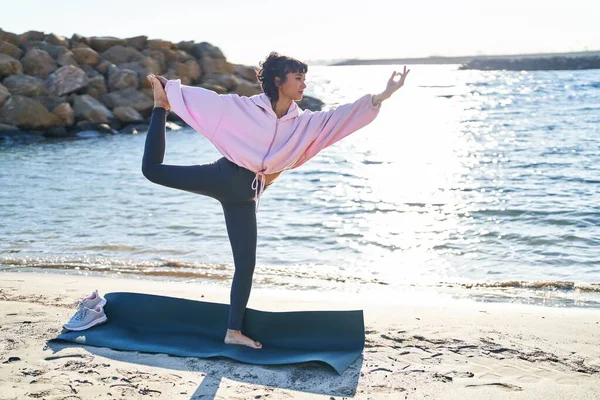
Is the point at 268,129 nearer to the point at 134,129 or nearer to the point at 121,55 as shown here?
the point at 134,129

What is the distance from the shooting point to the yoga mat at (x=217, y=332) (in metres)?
4.40

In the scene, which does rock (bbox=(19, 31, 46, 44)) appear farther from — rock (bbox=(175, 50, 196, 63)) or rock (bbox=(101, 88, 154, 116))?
rock (bbox=(175, 50, 196, 63))

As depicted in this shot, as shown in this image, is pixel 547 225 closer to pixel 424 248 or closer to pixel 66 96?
pixel 424 248

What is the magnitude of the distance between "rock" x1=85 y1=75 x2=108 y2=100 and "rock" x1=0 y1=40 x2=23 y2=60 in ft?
10.6

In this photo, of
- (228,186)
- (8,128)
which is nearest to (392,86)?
(228,186)

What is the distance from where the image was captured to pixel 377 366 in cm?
418

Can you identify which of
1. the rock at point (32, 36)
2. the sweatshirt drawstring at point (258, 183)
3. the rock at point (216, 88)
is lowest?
the sweatshirt drawstring at point (258, 183)

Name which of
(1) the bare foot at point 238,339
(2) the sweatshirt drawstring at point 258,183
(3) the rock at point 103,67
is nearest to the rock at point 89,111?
(3) the rock at point 103,67

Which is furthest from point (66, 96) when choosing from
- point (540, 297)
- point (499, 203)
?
point (540, 297)

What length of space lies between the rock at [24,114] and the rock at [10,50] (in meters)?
3.56

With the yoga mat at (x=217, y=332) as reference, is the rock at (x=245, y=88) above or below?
above

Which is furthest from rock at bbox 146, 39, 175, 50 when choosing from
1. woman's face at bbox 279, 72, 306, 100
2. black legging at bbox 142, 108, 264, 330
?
woman's face at bbox 279, 72, 306, 100

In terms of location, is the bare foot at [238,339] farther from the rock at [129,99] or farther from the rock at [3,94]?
the rock at [129,99]

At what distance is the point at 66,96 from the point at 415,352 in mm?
21807
